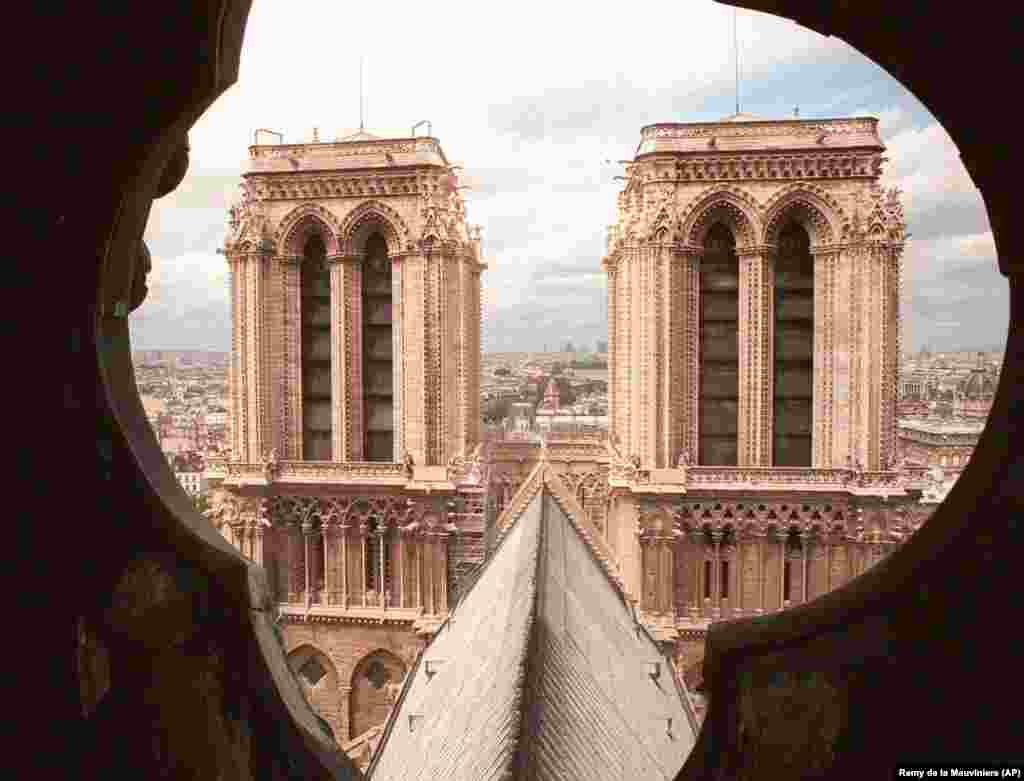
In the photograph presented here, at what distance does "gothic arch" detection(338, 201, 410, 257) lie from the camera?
19.1m

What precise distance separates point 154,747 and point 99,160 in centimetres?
131

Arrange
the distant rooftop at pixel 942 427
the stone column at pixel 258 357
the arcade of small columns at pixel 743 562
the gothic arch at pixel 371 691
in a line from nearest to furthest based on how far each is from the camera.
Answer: the arcade of small columns at pixel 743 562 → the stone column at pixel 258 357 → the gothic arch at pixel 371 691 → the distant rooftop at pixel 942 427

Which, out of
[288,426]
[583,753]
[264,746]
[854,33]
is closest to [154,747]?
[264,746]

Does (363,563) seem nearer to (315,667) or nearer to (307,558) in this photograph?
(307,558)

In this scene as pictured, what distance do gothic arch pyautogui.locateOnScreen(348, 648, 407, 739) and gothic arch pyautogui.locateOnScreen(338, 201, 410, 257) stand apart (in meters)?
10.5

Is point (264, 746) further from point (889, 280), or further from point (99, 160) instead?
point (889, 280)

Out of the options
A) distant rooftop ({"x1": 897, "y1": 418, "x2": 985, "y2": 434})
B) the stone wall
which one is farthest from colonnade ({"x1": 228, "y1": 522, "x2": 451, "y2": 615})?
distant rooftop ({"x1": 897, "y1": 418, "x2": 985, "y2": 434})

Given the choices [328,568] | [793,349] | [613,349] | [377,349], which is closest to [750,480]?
[793,349]

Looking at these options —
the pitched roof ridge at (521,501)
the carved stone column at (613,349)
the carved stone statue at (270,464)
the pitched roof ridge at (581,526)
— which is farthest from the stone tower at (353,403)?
the carved stone column at (613,349)

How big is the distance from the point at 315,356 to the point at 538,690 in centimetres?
1360

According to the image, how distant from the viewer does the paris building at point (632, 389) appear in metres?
18.1

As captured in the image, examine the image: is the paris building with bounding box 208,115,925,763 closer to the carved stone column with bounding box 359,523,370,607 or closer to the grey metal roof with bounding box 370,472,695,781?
the carved stone column with bounding box 359,523,370,607

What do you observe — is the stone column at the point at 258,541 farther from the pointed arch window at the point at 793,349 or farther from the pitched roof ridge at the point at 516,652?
the pointed arch window at the point at 793,349

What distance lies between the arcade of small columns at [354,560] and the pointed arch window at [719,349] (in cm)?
711
